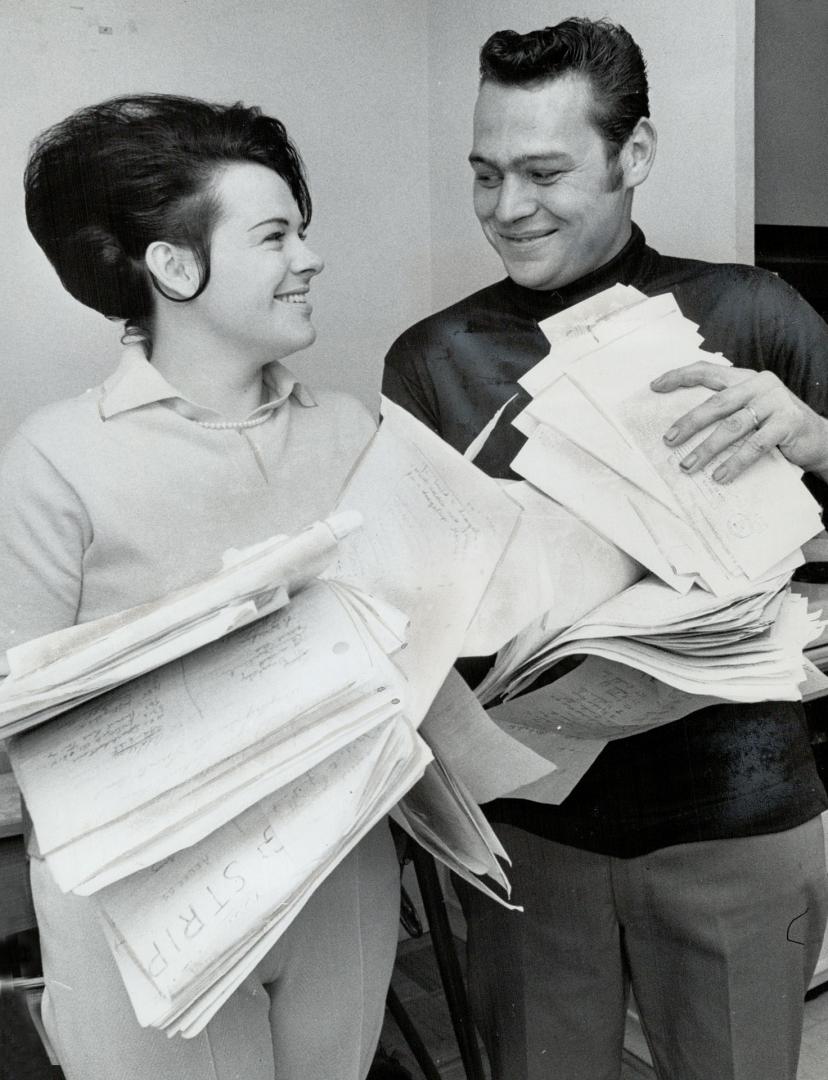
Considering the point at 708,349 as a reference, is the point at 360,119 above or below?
above

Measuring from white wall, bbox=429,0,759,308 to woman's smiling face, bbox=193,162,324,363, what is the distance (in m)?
0.16

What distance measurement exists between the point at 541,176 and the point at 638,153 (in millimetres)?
115

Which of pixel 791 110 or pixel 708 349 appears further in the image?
pixel 791 110

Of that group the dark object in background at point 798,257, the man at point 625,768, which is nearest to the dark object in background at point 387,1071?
the man at point 625,768

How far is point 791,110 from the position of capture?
952mm

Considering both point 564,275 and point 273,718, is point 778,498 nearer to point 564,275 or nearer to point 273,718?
point 564,275

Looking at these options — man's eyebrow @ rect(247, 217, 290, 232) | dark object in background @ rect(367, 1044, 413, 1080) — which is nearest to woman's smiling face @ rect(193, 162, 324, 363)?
man's eyebrow @ rect(247, 217, 290, 232)

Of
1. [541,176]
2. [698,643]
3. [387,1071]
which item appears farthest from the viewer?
[387,1071]

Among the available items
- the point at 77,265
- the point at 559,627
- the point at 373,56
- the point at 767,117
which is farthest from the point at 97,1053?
the point at 767,117

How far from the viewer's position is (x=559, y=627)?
62 cm

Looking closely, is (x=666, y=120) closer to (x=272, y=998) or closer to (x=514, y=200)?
(x=514, y=200)

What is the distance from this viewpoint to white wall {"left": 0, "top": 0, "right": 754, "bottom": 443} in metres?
0.65

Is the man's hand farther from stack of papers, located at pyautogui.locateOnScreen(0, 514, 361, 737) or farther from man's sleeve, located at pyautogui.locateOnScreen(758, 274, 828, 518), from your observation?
stack of papers, located at pyautogui.locateOnScreen(0, 514, 361, 737)

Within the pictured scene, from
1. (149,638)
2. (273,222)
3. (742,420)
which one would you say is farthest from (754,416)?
(149,638)
